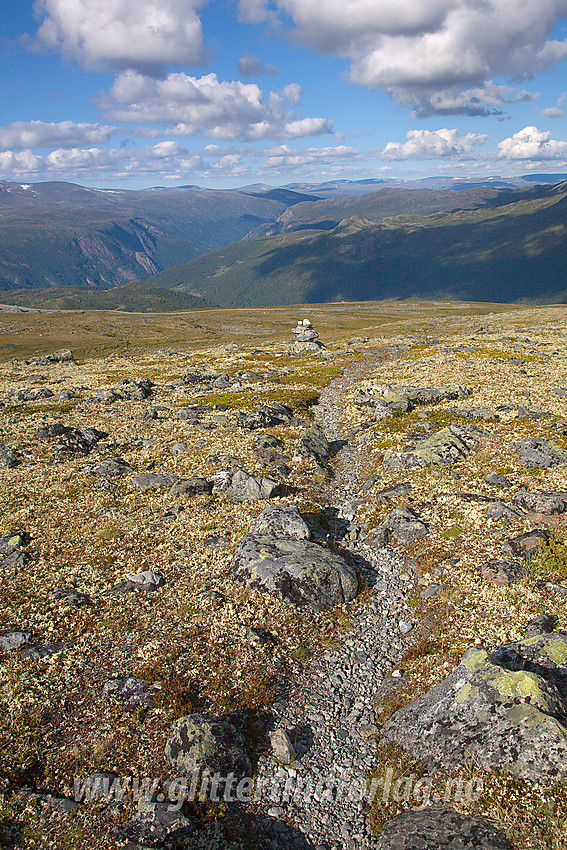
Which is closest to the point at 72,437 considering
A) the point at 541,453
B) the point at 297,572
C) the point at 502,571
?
the point at 297,572

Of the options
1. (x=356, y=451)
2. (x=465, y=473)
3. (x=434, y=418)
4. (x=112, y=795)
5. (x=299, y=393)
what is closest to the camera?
(x=112, y=795)

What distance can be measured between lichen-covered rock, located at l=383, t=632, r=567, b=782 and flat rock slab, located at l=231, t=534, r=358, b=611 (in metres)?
5.87

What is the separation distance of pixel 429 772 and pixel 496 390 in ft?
142

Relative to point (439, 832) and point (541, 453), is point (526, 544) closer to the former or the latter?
point (541, 453)

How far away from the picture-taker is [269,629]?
17859 mm

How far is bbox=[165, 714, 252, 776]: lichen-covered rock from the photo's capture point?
1227 cm

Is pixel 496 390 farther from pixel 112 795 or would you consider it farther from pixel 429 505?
pixel 112 795

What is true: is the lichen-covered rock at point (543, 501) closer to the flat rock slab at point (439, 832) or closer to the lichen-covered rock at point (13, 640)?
the flat rock slab at point (439, 832)

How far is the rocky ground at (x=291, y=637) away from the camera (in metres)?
11.1

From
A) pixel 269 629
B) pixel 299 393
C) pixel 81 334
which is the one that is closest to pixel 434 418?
pixel 299 393

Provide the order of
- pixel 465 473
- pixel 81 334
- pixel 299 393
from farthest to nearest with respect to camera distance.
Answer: pixel 81 334, pixel 299 393, pixel 465 473

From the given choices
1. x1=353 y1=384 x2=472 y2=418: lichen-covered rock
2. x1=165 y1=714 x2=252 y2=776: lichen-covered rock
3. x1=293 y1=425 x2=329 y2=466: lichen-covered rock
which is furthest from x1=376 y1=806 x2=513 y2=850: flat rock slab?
x1=353 y1=384 x2=472 y2=418: lichen-covered rock

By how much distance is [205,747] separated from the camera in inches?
494

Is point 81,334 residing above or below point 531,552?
below
